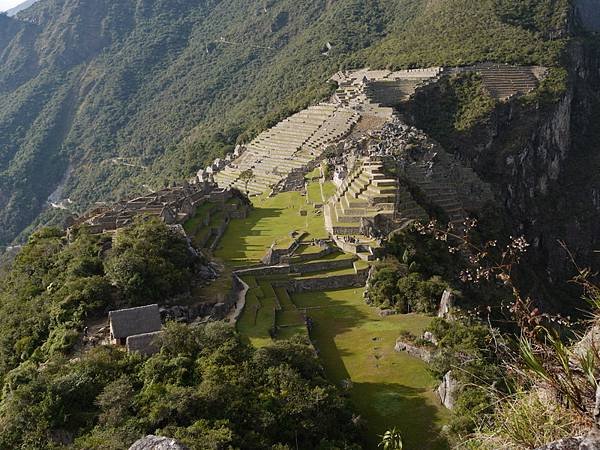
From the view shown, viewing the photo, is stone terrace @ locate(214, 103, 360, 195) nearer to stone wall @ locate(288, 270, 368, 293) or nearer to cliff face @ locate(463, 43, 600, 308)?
cliff face @ locate(463, 43, 600, 308)

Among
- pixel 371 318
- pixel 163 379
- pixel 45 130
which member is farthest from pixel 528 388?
pixel 45 130

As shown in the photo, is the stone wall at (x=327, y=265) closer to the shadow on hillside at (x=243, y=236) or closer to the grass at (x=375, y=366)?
the grass at (x=375, y=366)

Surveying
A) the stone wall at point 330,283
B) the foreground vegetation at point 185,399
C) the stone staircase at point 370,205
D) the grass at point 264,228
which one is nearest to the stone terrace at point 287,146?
the grass at point 264,228

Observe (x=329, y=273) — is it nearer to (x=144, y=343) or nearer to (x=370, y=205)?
(x=370, y=205)

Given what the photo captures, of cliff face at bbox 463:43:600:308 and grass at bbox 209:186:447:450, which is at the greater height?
grass at bbox 209:186:447:450

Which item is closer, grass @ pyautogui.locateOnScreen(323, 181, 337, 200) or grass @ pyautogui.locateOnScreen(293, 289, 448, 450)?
grass @ pyautogui.locateOnScreen(293, 289, 448, 450)

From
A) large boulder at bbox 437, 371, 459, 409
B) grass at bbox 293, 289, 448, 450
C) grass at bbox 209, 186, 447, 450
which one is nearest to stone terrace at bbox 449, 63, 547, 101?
grass at bbox 209, 186, 447, 450

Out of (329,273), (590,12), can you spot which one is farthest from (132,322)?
(590,12)

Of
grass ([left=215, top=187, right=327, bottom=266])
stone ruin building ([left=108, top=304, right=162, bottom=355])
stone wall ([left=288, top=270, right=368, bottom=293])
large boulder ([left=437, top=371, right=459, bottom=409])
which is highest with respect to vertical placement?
stone ruin building ([left=108, top=304, right=162, bottom=355])
